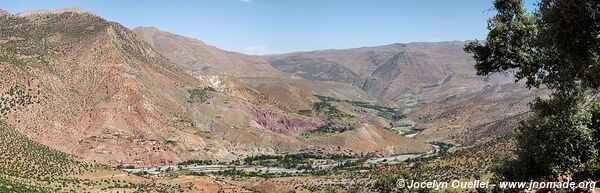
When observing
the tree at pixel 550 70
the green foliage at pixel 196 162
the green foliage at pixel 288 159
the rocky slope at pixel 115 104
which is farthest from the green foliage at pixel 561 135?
the green foliage at pixel 288 159

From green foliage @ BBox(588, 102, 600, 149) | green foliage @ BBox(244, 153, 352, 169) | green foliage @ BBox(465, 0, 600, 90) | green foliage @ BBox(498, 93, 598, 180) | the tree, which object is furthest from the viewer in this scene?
green foliage @ BBox(244, 153, 352, 169)

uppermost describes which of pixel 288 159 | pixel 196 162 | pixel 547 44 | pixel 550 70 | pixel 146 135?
pixel 547 44

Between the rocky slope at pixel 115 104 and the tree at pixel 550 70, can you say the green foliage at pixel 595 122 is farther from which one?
the rocky slope at pixel 115 104

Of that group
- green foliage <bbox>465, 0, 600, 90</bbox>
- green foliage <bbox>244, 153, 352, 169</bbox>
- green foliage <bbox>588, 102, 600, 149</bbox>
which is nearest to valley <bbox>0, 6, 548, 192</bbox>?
green foliage <bbox>244, 153, 352, 169</bbox>

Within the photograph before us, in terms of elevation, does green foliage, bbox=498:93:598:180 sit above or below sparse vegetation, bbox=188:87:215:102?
above

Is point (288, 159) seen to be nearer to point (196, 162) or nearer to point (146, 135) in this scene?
point (196, 162)

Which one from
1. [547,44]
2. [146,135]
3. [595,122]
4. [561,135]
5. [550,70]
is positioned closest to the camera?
[547,44]

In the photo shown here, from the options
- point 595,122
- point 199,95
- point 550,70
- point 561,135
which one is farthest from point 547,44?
point 199,95

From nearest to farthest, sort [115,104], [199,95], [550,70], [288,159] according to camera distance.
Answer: [550,70] → [115,104] → [288,159] → [199,95]

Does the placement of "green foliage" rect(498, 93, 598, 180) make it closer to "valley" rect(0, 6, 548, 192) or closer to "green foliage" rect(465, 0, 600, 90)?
"green foliage" rect(465, 0, 600, 90)

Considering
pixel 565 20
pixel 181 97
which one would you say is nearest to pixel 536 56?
pixel 565 20
